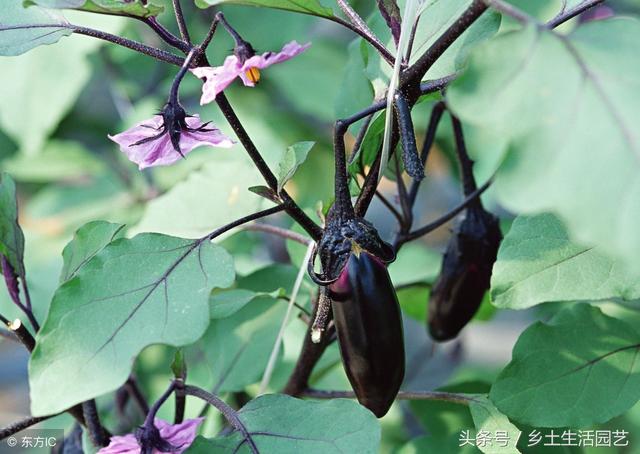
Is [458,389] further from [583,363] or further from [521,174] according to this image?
[521,174]

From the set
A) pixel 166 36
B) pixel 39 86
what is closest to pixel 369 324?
pixel 166 36

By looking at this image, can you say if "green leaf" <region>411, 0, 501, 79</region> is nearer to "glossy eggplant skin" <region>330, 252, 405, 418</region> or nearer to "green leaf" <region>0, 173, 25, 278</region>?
"glossy eggplant skin" <region>330, 252, 405, 418</region>

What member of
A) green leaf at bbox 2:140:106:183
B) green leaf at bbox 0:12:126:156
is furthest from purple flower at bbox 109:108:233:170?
green leaf at bbox 2:140:106:183

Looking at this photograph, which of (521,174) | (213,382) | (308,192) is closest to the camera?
(521,174)

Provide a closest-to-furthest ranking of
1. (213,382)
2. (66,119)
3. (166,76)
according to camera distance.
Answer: (213,382)
(166,76)
(66,119)

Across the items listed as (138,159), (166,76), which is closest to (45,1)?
(138,159)

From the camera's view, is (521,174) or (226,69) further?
(226,69)

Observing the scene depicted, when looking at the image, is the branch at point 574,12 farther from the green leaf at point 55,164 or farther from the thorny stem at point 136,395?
the green leaf at point 55,164
